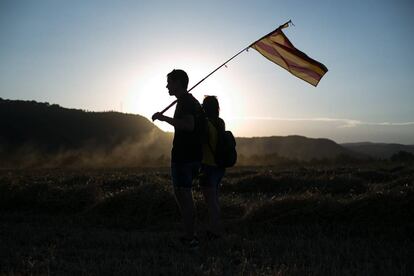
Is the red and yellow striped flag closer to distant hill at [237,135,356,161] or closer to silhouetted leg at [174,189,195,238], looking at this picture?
silhouetted leg at [174,189,195,238]

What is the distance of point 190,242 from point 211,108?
185 centimetres

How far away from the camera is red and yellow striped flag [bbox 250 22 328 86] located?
8523 millimetres

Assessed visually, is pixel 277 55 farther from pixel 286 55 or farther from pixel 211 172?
pixel 211 172

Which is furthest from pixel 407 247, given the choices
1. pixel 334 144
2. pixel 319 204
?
pixel 334 144

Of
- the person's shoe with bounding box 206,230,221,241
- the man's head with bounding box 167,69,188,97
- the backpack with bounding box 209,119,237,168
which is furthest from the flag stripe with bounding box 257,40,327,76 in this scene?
the person's shoe with bounding box 206,230,221,241

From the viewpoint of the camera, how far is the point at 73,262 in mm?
5617

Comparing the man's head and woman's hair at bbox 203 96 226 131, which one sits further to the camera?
woman's hair at bbox 203 96 226 131

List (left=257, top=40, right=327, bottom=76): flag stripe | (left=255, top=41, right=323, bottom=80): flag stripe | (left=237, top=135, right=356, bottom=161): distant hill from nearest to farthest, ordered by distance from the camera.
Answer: (left=257, top=40, right=327, bottom=76): flag stripe → (left=255, top=41, right=323, bottom=80): flag stripe → (left=237, top=135, right=356, bottom=161): distant hill

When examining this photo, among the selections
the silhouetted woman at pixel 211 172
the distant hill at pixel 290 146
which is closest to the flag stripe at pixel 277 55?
the silhouetted woman at pixel 211 172

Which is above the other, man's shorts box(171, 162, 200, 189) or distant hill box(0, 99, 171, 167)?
distant hill box(0, 99, 171, 167)

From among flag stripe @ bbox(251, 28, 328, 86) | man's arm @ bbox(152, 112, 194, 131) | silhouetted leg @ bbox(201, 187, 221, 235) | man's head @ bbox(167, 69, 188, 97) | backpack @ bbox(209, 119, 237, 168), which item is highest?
flag stripe @ bbox(251, 28, 328, 86)

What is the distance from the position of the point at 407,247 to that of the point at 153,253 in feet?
10.1

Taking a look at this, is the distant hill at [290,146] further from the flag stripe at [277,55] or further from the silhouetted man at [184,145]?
the silhouetted man at [184,145]

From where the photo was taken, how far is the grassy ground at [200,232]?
5.34m
